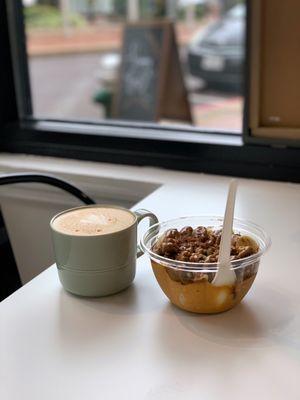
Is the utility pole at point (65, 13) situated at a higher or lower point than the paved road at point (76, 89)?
higher

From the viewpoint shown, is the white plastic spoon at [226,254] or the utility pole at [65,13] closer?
the white plastic spoon at [226,254]

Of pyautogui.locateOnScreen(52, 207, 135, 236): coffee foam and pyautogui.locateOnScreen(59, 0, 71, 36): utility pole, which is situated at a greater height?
Result: pyautogui.locateOnScreen(59, 0, 71, 36): utility pole

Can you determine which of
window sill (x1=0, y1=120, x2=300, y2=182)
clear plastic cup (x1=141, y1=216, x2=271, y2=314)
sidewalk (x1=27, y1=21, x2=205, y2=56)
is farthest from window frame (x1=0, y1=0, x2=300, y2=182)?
sidewalk (x1=27, y1=21, x2=205, y2=56)

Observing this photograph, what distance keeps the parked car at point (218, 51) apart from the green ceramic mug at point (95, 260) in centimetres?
259

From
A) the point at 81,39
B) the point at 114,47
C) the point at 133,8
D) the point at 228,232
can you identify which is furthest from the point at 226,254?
the point at 81,39

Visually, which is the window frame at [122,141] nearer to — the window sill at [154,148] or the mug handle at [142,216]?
the window sill at [154,148]

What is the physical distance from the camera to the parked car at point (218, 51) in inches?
128

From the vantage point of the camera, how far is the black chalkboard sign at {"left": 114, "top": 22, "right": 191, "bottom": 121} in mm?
2461

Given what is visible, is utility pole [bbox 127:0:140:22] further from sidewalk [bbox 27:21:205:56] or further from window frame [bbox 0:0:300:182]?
window frame [bbox 0:0:300:182]

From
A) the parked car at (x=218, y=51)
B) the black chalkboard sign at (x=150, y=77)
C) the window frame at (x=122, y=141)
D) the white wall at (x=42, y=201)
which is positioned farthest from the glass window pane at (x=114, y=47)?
the white wall at (x=42, y=201)

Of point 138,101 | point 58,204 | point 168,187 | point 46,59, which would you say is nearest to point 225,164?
point 168,187

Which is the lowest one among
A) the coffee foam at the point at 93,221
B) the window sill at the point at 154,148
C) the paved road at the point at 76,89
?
the paved road at the point at 76,89

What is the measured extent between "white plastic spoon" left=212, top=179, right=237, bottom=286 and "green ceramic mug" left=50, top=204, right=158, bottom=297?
14 cm

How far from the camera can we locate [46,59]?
398 cm
